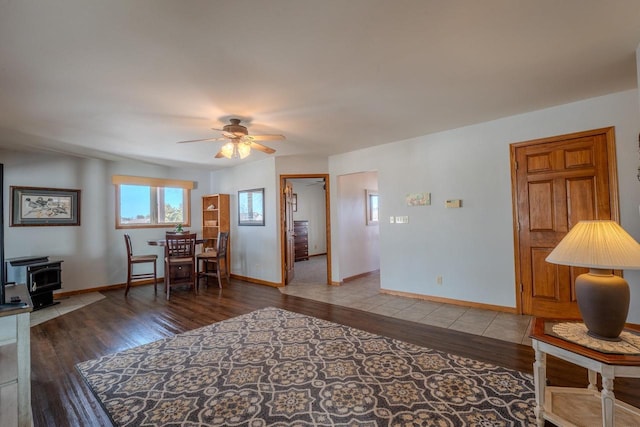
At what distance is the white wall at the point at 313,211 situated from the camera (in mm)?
9242

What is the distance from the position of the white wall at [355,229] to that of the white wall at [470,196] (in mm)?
884

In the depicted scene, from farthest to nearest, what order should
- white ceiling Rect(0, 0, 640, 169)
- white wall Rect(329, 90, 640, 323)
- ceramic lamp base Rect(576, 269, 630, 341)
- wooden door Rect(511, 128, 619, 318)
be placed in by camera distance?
wooden door Rect(511, 128, 619, 318) < white wall Rect(329, 90, 640, 323) < white ceiling Rect(0, 0, 640, 169) < ceramic lamp base Rect(576, 269, 630, 341)

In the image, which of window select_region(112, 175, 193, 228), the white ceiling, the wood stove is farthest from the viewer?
window select_region(112, 175, 193, 228)

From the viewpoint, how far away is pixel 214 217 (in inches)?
250

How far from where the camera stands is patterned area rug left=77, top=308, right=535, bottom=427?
170 cm

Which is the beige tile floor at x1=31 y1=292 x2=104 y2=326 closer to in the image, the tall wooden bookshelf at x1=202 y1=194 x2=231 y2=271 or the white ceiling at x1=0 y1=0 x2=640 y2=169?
the tall wooden bookshelf at x1=202 y1=194 x2=231 y2=271

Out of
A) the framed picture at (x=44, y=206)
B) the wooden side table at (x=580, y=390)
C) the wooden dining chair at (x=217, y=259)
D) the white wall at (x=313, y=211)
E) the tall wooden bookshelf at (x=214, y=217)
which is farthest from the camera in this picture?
the white wall at (x=313, y=211)

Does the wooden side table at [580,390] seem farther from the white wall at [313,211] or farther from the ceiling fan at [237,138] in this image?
the white wall at [313,211]

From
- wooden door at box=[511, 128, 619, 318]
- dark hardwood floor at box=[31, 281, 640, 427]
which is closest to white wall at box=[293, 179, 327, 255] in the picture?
dark hardwood floor at box=[31, 281, 640, 427]

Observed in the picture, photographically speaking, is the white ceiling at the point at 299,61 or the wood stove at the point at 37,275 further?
the wood stove at the point at 37,275

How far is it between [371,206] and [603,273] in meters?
4.70

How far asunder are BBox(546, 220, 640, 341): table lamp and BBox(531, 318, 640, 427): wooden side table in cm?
19

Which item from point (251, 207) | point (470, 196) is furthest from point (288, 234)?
point (470, 196)

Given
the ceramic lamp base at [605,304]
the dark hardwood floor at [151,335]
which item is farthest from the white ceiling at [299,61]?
the dark hardwood floor at [151,335]
